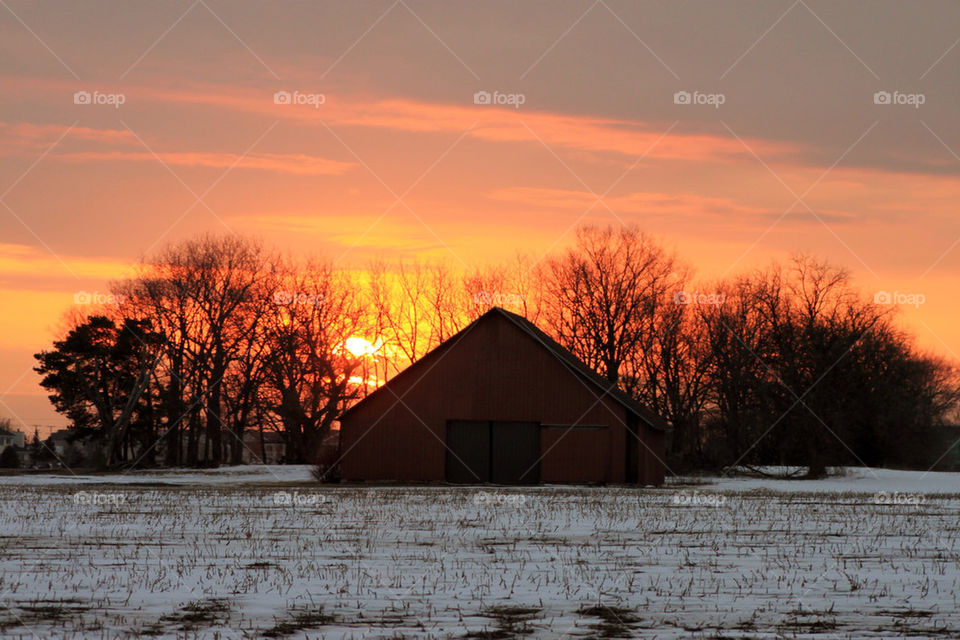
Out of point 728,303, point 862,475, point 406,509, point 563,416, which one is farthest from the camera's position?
point 728,303

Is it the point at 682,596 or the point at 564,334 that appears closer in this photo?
the point at 682,596

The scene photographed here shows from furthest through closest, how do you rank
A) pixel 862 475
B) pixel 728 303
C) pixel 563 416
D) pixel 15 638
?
pixel 728 303 → pixel 862 475 → pixel 563 416 → pixel 15 638

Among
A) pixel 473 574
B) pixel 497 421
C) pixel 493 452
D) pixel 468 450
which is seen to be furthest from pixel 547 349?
pixel 473 574

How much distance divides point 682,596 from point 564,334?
54.3m

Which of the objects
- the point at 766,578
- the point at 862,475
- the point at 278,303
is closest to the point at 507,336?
the point at 862,475

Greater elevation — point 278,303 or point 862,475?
point 278,303

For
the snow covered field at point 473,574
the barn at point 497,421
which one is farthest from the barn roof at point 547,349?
the snow covered field at point 473,574

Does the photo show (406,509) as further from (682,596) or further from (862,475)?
(862,475)

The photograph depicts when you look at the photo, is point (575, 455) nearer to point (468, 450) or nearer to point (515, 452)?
point (515, 452)

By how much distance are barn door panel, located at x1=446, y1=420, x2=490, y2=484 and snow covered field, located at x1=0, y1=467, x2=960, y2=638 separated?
20.9m

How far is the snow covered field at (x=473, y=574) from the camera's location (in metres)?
9.22

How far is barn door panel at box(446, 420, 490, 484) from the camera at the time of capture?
144 ft

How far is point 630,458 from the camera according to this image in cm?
4394

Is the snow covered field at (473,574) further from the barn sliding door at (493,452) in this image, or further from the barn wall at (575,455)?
the barn sliding door at (493,452)
